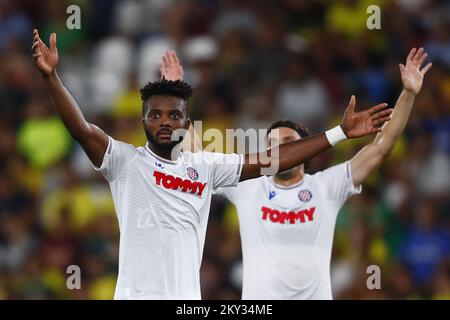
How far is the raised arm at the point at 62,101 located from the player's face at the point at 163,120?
1.00 ft

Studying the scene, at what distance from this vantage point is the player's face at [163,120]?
6.55 metres

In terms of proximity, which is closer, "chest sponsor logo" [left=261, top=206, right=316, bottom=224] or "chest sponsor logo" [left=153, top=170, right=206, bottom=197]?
"chest sponsor logo" [left=153, top=170, right=206, bottom=197]

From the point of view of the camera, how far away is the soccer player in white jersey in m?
6.48

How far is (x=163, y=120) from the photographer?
6555 millimetres

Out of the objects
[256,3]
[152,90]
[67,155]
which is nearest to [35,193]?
[67,155]

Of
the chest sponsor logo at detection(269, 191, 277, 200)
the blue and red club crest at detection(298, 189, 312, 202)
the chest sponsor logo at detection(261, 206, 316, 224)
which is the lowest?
the chest sponsor logo at detection(261, 206, 316, 224)

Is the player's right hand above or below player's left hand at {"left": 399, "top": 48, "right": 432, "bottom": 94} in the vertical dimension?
below

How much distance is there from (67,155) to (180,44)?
1.89m

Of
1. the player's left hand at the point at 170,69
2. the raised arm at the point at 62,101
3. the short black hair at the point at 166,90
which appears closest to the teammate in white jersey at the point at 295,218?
the player's left hand at the point at 170,69

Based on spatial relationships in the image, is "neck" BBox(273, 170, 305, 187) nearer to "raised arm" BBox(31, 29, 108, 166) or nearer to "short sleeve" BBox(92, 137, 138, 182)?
"short sleeve" BBox(92, 137, 138, 182)

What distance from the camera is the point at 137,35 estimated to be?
1304cm

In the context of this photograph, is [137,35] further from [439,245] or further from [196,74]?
[439,245]

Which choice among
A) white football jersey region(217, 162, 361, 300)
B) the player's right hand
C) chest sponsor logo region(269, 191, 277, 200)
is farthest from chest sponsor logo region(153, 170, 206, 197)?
chest sponsor logo region(269, 191, 277, 200)

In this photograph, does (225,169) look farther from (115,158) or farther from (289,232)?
(289,232)
